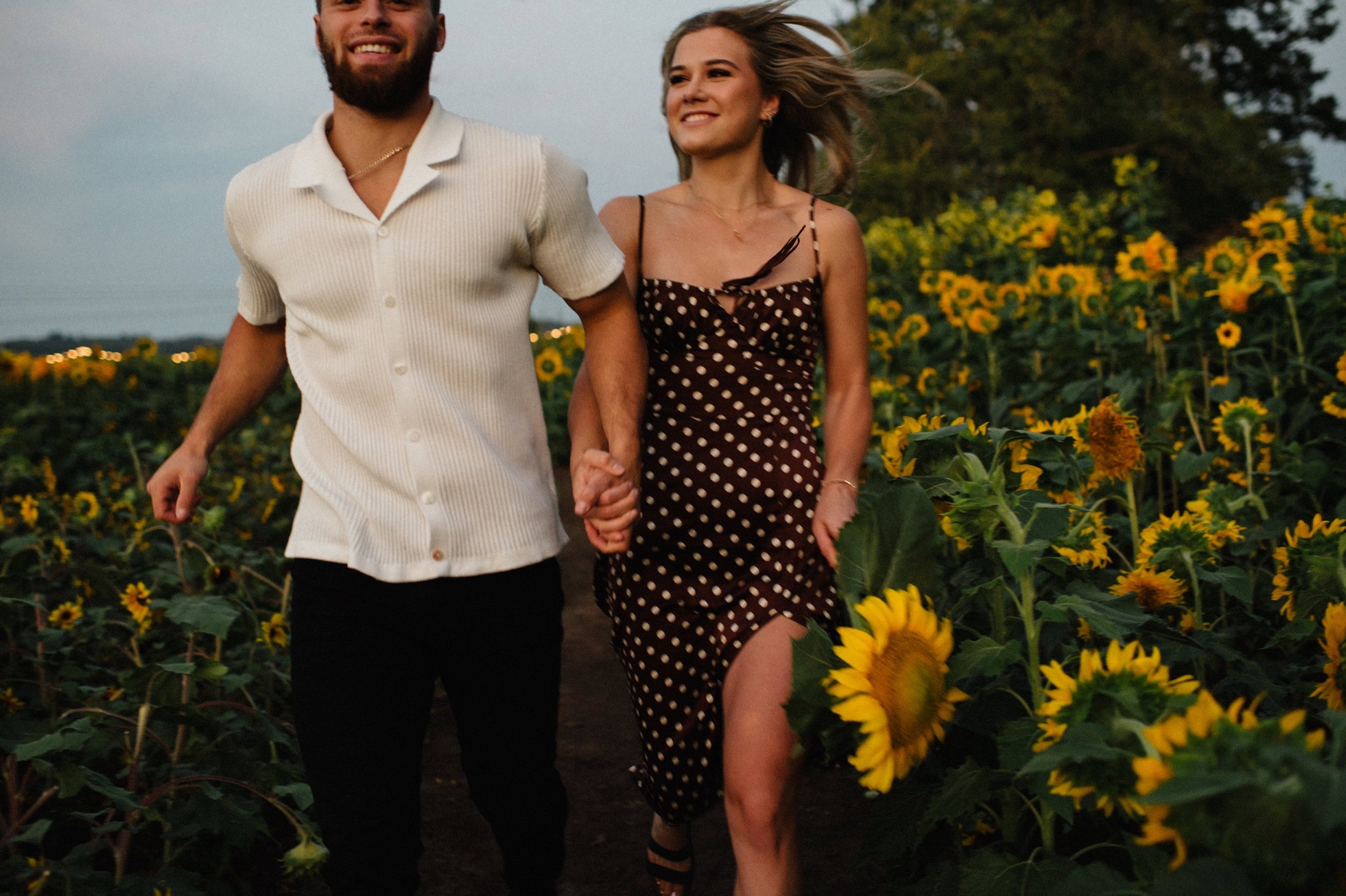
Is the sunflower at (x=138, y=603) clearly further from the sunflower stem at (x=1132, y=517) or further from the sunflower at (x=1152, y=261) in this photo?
the sunflower at (x=1152, y=261)

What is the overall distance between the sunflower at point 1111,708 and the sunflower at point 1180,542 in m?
0.87

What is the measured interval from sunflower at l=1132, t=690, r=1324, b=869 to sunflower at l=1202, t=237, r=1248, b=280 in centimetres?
308

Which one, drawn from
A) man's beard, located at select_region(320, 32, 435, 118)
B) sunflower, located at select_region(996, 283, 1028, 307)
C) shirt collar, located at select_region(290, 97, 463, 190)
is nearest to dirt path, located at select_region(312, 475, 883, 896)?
shirt collar, located at select_region(290, 97, 463, 190)

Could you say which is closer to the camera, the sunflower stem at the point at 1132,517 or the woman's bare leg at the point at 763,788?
the woman's bare leg at the point at 763,788

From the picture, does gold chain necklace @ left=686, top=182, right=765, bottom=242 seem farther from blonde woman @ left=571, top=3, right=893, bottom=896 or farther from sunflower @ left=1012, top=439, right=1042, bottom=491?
sunflower @ left=1012, top=439, right=1042, bottom=491

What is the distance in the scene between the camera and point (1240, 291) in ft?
11.8

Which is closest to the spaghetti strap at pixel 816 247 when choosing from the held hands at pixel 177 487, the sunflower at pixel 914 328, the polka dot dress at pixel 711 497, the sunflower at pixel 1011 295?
the polka dot dress at pixel 711 497

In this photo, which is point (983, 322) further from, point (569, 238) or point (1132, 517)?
point (569, 238)

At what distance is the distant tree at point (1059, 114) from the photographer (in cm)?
1998

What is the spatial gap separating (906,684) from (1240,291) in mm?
2603

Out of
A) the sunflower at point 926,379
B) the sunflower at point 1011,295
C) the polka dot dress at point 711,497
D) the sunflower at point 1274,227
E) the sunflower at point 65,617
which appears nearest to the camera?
the polka dot dress at point 711,497

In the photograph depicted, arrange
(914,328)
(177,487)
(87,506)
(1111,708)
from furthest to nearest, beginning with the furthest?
(914,328), (87,506), (177,487), (1111,708)

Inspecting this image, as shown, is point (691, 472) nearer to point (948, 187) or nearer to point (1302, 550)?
point (1302, 550)

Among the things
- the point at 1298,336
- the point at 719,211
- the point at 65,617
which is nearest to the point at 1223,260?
the point at 1298,336
